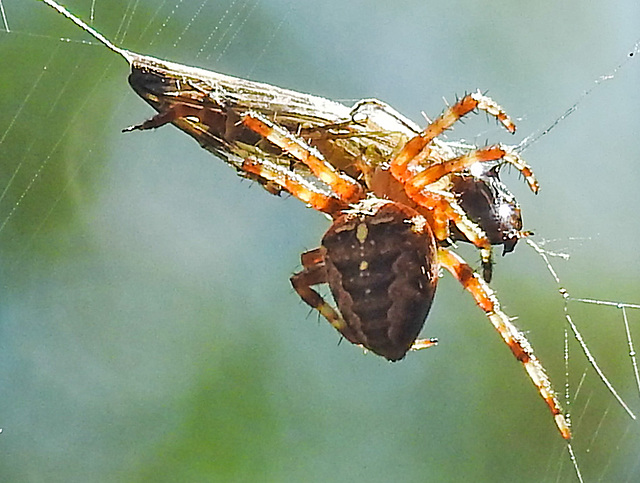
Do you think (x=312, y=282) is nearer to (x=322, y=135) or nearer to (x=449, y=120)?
(x=322, y=135)

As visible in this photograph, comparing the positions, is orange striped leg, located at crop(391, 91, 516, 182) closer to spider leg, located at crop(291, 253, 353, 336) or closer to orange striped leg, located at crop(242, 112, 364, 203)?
orange striped leg, located at crop(242, 112, 364, 203)

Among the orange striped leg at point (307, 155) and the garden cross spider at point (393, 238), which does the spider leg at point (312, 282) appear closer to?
the garden cross spider at point (393, 238)

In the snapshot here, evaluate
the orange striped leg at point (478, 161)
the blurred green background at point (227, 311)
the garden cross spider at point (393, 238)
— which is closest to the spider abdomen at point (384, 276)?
the garden cross spider at point (393, 238)

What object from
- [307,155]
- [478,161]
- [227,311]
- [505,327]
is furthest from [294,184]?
[227,311]

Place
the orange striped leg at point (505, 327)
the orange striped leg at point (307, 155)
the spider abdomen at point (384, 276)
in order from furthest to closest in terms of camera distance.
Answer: the orange striped leg at point (505, 327), the orange striped leg at point (307, 155), the spider abdomen at point (384, 276)

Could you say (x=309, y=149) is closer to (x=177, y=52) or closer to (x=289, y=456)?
Result: (x=177, y=52)

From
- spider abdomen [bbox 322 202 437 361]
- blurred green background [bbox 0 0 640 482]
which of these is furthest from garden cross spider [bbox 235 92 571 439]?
blurred green background [bbox 0 0 640 482]

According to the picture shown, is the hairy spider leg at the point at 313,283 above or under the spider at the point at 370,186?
under
